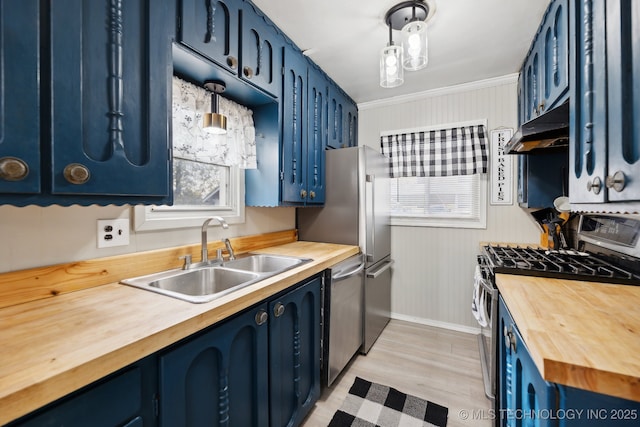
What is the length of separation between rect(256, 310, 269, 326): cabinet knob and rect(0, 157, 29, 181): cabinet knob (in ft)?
2.80

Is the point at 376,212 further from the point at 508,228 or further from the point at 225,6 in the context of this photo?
the point at 225,6

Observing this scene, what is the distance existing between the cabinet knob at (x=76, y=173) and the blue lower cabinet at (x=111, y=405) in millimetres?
565

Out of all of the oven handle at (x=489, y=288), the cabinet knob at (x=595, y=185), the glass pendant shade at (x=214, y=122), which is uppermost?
the glass pendant shade at (x=214, y=122)

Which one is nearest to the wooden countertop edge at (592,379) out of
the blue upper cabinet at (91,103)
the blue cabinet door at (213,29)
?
the blue upper cabinet at (91,103)

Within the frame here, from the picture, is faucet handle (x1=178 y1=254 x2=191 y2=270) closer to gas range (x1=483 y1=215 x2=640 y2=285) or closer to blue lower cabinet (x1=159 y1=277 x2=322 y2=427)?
blue lower cabinet (x1=159 y1=277 x2=322 y2=427)

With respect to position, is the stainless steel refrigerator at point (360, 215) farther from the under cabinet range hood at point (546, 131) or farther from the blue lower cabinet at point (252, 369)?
the under cabinet range hood at point (546, 131)

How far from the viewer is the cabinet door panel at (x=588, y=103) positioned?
34.4 inches

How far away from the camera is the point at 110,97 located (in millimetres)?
885

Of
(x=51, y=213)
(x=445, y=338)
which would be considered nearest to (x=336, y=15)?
(x=51, y=213)

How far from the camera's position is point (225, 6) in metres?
1.35

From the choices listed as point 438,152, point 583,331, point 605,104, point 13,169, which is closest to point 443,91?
point 438,152

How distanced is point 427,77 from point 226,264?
2.30 m

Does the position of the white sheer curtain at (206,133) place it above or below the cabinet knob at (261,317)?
above

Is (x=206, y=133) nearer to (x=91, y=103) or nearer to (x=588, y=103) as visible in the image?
(x=91, y=103)
